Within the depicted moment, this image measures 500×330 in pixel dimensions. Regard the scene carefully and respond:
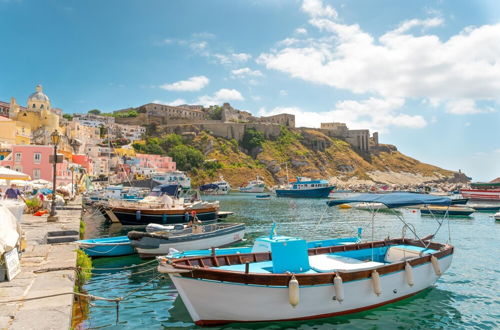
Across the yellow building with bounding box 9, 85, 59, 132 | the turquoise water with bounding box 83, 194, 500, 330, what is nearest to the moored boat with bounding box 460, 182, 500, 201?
the turquoise water with bounding box 83, 194, 500, 330

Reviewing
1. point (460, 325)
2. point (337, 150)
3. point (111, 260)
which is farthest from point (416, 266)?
point (337, 150)

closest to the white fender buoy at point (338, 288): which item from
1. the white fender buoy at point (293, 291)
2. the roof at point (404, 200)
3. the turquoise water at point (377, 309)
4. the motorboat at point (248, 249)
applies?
the turquoise water at point (377, 309)

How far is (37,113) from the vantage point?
75.6 metres

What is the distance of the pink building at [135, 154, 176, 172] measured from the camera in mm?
83875

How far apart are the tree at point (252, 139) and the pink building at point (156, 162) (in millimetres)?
29984

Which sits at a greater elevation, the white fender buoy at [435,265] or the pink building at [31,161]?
the pink building at [31,161]

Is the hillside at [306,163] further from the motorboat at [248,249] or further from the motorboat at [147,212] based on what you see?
the motorboat at [248,249]

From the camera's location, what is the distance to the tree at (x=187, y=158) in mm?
97750

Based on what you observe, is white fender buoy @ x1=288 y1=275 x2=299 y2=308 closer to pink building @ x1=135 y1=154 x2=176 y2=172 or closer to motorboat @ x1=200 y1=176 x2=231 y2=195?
motorboat @ x1=200 y1=176 x2=231 y2=195

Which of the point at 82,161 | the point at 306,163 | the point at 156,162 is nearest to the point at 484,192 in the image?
the point at 306,163

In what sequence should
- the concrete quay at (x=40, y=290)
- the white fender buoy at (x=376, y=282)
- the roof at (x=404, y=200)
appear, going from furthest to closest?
the roof at (x=404, y=200) → the white fender buoy at (x=376, y=282) → the concrete quay at (x=40, y=290)

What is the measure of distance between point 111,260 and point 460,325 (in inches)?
521

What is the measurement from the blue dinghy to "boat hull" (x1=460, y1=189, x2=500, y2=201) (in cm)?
5163

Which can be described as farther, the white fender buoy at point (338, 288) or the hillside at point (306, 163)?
the hillside at point (306, 163)
